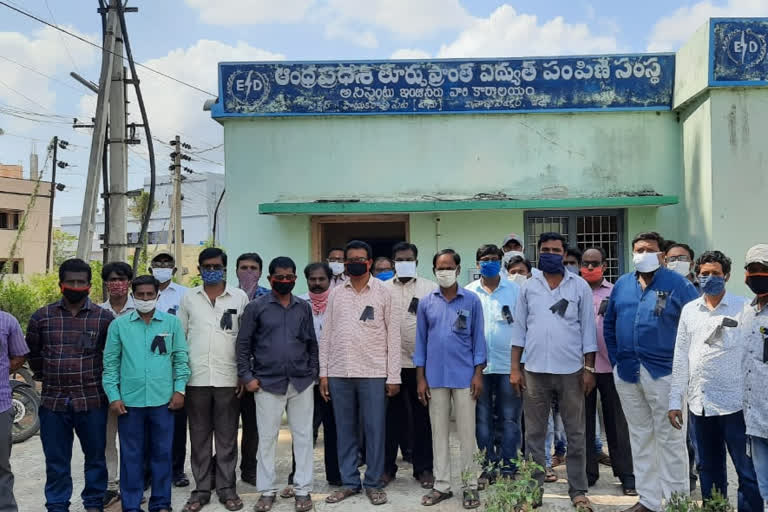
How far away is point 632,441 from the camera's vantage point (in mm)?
4605

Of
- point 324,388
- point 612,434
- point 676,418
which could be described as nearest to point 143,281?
point 324,388

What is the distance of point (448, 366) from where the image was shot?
4.94 metres

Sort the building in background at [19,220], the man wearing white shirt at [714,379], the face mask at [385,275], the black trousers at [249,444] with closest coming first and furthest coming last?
the man wearing white shirt at [714,379] → the black trousers at [249,444] → the face mask at [385,275] → the building in background at [19,220]

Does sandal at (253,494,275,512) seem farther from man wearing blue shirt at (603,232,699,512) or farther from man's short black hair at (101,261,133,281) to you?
man wearing blue shirt at (603,232,699,512)

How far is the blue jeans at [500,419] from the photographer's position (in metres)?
5.07

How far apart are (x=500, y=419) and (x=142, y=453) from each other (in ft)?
9.08

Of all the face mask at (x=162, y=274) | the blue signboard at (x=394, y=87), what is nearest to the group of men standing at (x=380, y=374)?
the face mask at (x=162, y=274)

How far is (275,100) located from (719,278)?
6.53 m

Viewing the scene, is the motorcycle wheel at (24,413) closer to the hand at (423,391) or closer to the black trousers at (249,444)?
the black trousers at (249,444)

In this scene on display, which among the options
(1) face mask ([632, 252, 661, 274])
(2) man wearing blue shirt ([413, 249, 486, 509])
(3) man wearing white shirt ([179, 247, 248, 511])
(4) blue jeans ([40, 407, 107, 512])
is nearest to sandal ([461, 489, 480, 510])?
(2) man wearing blue shirt ([413, 249, 486, 509])

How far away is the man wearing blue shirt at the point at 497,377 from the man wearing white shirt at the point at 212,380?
2001 mm

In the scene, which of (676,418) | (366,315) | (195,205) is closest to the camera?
(676,418)

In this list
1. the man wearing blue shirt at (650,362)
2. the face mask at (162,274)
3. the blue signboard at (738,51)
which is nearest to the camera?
the man wearing blue shirt at (650,362)

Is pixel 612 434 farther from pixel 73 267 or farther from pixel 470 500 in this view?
pixel 73 267
